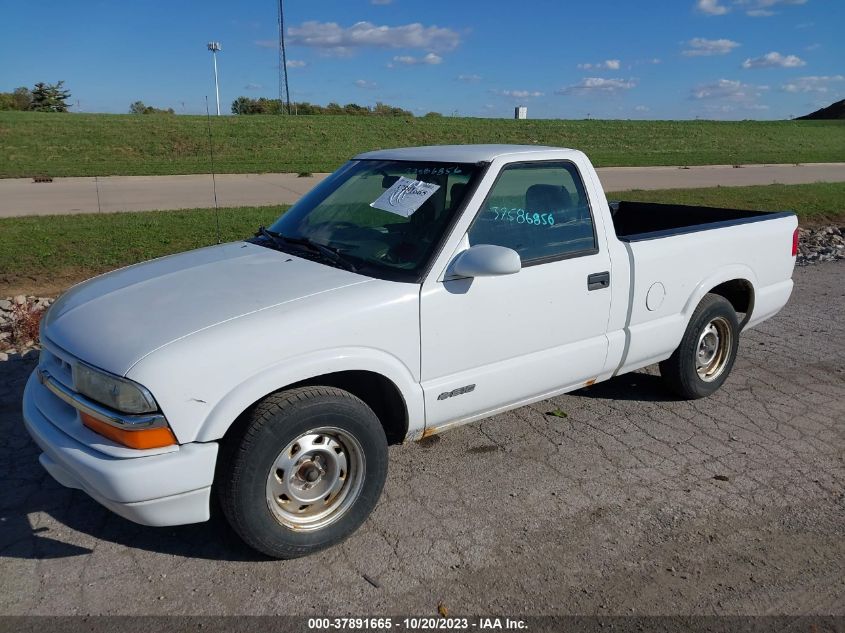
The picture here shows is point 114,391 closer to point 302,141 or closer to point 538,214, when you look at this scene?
point 538,214

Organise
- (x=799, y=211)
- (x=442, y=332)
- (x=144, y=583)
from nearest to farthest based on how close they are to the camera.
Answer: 1. (x=144, y=583)
2. (x=442, y=332)
3. (x=799, y=211)

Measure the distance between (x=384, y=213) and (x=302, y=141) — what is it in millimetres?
27093

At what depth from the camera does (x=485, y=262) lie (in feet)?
11.2

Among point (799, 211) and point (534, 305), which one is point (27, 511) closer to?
point (534, 305)

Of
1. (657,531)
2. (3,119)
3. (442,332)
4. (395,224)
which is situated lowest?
(657,531)

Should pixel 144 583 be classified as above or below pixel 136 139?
below

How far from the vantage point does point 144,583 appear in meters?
3.13

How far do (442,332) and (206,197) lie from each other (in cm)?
1298

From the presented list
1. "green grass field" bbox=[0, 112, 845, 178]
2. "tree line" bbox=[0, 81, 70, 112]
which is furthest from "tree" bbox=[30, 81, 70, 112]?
"green grass field" bbox=[0, 112, 845, 178]

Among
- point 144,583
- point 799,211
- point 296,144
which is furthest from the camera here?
point 296,144

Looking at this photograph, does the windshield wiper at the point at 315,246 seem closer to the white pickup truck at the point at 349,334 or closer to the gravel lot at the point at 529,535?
the white pickup truck at the point at 349,334

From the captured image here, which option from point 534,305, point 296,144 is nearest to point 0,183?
point 296,144

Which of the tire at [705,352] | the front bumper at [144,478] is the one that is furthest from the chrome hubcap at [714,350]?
the front bumper at [144,478]

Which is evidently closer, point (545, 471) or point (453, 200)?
point (453, 200)
